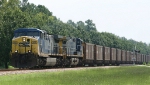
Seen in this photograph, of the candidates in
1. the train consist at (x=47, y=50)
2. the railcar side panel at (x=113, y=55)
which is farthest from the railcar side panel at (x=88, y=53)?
the railcar side panel at (x=113, y=55)

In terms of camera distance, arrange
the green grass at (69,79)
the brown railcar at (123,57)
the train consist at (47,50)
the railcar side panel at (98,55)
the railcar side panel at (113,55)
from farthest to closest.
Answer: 1. the brown railcar at (123,57)
2. the railcar side panel at (113,55)
3. the railcar side panel at (98,55)
4. the train consist at (47,50)
5. the green grass at (69,79)

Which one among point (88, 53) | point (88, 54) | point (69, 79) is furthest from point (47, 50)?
point (69, 79)

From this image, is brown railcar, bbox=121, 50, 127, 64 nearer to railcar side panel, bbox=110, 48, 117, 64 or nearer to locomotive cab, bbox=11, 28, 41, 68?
railcar side panel, bbox=110, 48, 117, 64

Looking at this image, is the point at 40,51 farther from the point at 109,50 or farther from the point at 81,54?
the point at 109,50

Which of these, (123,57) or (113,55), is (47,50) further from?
(123,57)

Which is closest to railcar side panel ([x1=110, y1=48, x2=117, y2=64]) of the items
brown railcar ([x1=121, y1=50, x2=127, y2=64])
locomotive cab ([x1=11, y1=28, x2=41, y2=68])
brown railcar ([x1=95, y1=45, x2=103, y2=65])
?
brown railcar ([x1=95, y1=45, x2=103, y2=65])

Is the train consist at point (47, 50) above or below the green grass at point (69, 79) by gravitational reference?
above

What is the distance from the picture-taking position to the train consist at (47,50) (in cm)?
3250

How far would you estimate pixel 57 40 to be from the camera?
40.2 metres

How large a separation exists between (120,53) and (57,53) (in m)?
39.3

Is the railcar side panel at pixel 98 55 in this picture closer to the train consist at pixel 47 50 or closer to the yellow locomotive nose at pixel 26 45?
the train consist at pixel 47 50

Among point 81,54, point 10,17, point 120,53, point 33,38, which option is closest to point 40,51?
point 33,38

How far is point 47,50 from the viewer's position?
119 ft

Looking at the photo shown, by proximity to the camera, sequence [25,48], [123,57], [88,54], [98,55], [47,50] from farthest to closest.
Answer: [123,57] → [98,55] → [88,54] → [47,50] → [25,48]
